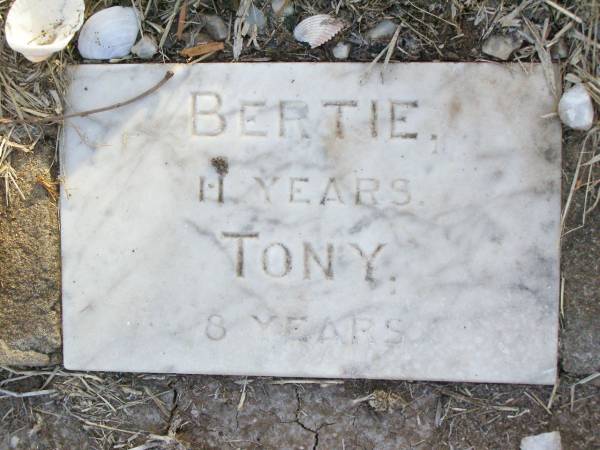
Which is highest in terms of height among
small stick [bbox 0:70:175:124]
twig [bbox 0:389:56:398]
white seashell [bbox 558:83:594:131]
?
white seashell [bbox 558:83:594:131]

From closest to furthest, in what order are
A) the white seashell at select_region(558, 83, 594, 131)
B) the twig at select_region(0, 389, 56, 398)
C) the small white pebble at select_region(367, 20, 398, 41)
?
the white seashell at select_region(558, 83, 594, 131) < the small white pebble at select_region(367, 20, 398, 41) < the twig at select_region(0, 389, 56, 398)

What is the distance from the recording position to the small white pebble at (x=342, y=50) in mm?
1799

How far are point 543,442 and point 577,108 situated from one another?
0.99 metres

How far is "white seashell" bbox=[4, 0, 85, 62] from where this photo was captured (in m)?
1.79

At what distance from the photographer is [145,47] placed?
1.83m

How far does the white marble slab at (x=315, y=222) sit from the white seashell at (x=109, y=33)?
68mm

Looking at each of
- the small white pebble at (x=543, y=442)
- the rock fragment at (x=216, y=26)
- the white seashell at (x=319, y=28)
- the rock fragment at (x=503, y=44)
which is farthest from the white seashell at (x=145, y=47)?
the small white pebble at (x=543, y=442)

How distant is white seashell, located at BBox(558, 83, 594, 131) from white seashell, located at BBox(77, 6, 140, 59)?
1.28 meters

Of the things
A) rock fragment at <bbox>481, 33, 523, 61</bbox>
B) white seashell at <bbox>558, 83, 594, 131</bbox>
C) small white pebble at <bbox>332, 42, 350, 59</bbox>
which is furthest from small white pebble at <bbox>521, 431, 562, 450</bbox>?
small white pebble at <bbox>332, 42, 350, 59</bbox>

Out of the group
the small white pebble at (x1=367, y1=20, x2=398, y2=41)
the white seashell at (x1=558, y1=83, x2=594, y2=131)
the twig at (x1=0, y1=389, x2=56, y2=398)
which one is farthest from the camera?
the twig at (x1=0, y1=389, x2=56, y2=398)

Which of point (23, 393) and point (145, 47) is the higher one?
point (145, 47)

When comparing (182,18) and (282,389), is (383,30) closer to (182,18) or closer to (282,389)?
(182,18)

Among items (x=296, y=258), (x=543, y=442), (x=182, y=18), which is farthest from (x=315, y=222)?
(x=543, y=442)

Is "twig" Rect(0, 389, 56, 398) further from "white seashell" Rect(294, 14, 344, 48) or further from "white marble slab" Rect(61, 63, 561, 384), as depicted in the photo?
"white seashell" Rect(294, 14, 344, 48)
